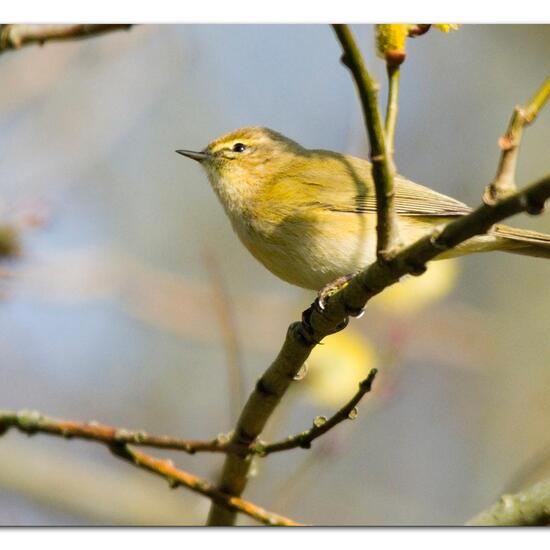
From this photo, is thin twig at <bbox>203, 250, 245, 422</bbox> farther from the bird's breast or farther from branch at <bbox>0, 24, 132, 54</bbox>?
branch at <bbox>0, 24, 132, 54</bbox>

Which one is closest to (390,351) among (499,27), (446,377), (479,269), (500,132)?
(446,377)

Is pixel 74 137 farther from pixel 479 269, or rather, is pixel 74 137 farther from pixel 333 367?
pixel 479 269

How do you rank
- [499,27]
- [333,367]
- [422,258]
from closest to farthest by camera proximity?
1. [422,258]
2. [333,367]
3. [499,27]

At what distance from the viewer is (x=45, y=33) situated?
149 centimetres

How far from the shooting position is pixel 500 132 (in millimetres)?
2504

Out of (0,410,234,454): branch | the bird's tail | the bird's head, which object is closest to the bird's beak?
the bird's head

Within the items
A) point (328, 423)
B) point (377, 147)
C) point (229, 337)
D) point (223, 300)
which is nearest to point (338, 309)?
point (328, 423)

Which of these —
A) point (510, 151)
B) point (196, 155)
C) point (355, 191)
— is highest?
point (196, 155)

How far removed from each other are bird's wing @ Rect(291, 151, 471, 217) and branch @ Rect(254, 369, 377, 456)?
0.67 meters

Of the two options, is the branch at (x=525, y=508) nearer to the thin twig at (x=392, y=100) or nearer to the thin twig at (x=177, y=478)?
the thin twig at (x=177, y=478)

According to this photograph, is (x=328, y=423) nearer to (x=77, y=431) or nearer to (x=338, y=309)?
(x=338, y=309)

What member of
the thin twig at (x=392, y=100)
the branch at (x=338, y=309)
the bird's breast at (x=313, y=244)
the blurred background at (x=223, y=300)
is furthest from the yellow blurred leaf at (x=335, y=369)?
the thin twig at (x=392, y=100)

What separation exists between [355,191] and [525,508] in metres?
0.94

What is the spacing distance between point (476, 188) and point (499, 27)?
46 cm
